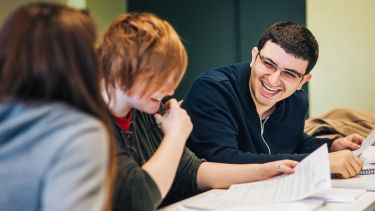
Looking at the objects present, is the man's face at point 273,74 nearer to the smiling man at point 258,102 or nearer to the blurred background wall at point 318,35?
the smiling man at point 258,102

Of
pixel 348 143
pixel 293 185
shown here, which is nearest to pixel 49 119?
pixel 293 185

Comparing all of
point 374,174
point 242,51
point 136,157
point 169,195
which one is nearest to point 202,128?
Result: point 169,195

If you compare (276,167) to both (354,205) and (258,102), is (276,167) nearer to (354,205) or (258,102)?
(354,205)

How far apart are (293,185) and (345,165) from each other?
0.90ft

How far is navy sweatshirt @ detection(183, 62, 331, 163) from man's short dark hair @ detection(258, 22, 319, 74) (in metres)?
0.16

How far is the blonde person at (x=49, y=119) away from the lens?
2.15 feet

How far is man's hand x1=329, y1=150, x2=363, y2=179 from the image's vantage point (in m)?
1.43

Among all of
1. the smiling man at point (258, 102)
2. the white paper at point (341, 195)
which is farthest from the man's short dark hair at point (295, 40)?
the white paper at point (341, 195)

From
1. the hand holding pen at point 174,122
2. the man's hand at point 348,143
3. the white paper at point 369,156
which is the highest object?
the hand holding pen at point 174,122

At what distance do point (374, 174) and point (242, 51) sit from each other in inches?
84.4

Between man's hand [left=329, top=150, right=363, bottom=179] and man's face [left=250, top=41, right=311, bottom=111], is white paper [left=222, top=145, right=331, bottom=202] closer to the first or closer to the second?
man's hand [left=329, top=150, right=363, bottom=179]

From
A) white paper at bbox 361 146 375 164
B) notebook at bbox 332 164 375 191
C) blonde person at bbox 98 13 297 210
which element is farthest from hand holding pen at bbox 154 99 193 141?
white paper at bbox 361 146 375 164

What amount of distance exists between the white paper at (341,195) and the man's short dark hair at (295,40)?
58 centimetres

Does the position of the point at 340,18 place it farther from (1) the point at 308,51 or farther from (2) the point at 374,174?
(2) the point at 374,174
